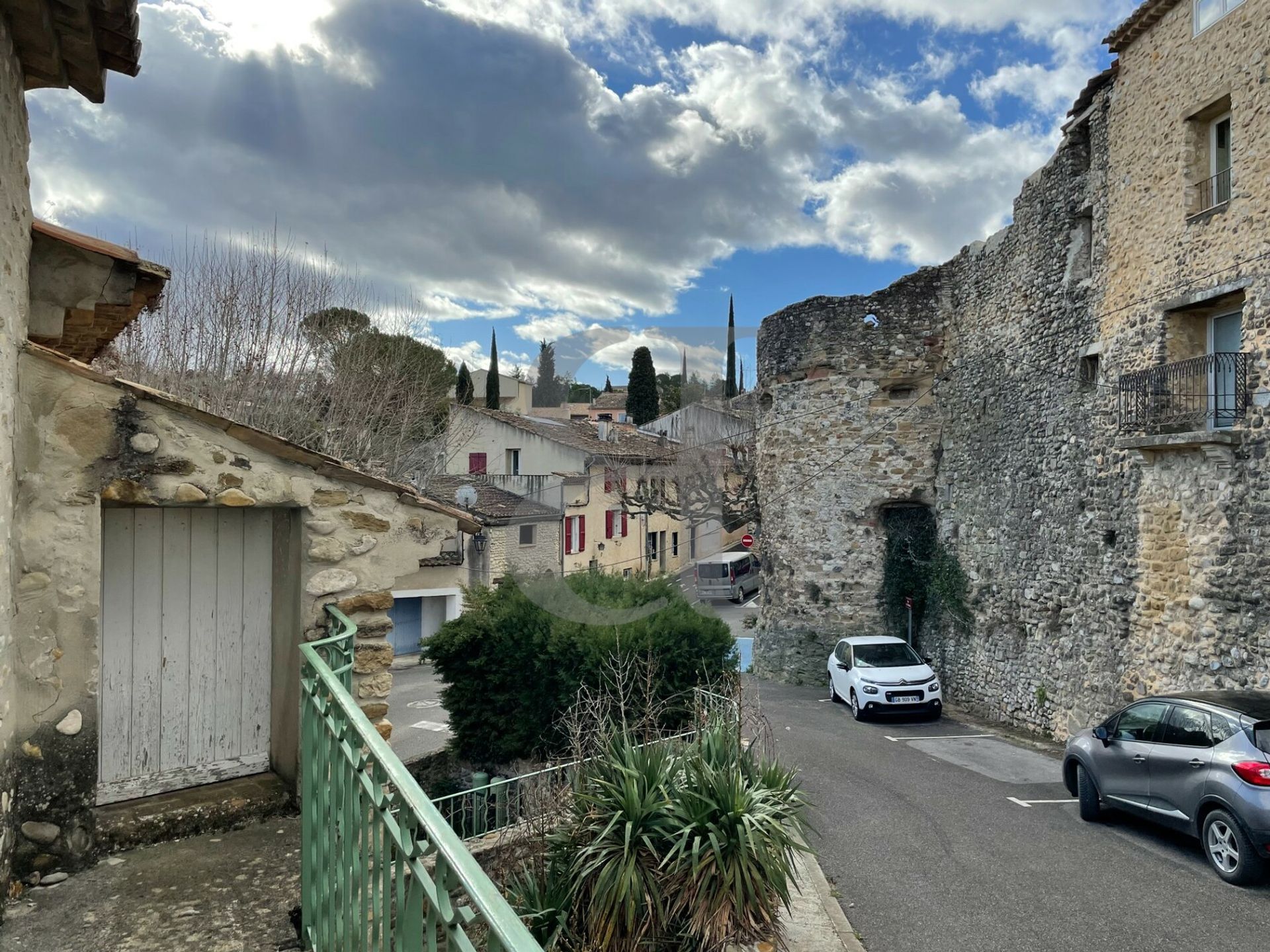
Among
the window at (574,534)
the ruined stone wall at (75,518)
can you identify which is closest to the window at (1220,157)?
the ruined stone wall at (75,518)

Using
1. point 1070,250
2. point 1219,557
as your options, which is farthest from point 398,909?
point 1070,250

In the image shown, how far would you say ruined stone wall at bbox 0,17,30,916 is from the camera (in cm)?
322

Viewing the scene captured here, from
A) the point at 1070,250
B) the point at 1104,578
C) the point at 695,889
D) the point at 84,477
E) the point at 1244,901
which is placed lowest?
the point at 1244,901

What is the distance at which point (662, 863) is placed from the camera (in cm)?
504

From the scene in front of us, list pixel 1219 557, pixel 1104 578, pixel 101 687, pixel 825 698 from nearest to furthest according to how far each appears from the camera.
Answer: pixel 101 687 < pixel 1219 557 < pixel 1104 578 < pixel 825 698

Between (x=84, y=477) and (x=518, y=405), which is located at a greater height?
(x=518, y=405)

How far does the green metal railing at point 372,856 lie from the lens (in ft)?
5.85

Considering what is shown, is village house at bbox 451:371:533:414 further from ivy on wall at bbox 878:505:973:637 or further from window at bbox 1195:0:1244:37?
window at bbox 1195:0:1244:37

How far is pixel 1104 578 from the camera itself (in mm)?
11320

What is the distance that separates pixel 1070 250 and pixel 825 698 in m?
9.21

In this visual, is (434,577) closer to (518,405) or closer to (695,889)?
(518,405)

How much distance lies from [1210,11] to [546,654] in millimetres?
10593

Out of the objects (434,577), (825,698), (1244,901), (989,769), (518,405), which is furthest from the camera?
(518,405)

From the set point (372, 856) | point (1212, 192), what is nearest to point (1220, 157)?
point (1212, 192)
